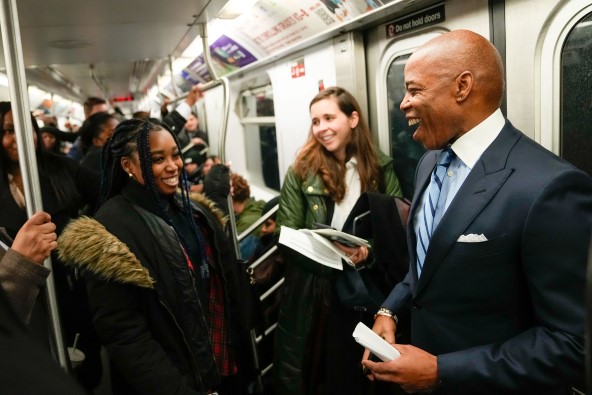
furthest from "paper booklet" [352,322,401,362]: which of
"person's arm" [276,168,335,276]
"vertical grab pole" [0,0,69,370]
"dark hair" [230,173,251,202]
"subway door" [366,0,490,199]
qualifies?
"dark hair" [230,173,251,202]

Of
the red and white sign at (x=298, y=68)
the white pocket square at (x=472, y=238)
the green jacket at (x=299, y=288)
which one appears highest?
the red and white sign at (x=298, y=68)

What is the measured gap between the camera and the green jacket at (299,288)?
264 centimetres

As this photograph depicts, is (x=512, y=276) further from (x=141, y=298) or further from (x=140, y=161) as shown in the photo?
(x=140, y=161)

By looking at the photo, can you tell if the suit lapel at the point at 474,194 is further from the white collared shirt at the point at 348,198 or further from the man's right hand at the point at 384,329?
the white collared shirt at the point at 348,198

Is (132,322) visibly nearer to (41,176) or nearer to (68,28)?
(41,176)

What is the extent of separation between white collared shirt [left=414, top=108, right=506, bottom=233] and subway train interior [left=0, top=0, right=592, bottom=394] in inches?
22.4

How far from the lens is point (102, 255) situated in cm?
175

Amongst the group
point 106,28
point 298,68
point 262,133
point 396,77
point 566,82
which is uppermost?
point 106,28

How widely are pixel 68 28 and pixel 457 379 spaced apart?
2.93m

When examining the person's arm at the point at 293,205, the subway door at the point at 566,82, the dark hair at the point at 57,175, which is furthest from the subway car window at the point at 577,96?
the dark hair at the point at 57,175

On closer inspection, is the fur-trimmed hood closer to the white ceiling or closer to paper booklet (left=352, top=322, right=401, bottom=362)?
the white ceiling

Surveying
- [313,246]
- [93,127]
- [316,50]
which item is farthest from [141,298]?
[93,127]

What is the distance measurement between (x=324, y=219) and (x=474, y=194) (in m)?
1.36

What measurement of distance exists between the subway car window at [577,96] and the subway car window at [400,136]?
3.48ft
